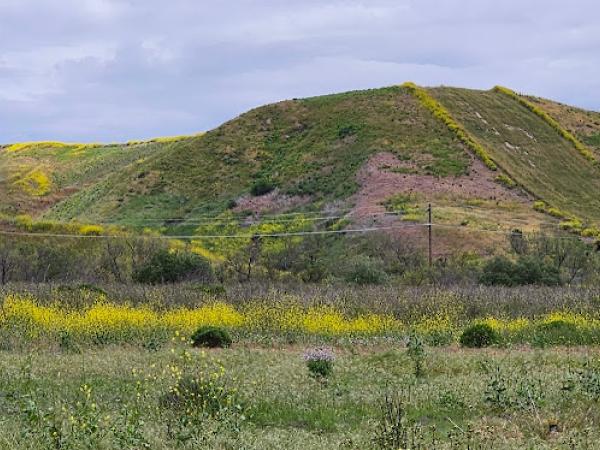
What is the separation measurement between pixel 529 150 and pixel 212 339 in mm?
54273

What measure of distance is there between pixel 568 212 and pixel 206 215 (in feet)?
88.9

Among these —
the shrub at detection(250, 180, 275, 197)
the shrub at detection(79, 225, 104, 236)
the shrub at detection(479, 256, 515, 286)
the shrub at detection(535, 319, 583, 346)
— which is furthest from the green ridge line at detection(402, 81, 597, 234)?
the shrub at detection(535, 319, 583, 346)

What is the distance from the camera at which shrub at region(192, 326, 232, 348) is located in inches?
688

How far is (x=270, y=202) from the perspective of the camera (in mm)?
58781

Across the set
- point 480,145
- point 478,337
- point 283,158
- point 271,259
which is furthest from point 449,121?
point 478,337

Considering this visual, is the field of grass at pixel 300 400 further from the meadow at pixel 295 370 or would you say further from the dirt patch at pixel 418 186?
the dirt patch at pixel 418 186

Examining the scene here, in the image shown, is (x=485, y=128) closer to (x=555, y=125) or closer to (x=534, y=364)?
(x=555, y=125)

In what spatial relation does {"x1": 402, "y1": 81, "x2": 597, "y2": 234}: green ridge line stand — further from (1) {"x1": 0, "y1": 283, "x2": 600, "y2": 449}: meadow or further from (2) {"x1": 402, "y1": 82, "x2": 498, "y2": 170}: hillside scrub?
(1) {"x1": 0, "y1": 283, "x2": 600, "y2": 449}: meadow

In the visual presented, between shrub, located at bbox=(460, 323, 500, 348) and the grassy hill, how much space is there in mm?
28974

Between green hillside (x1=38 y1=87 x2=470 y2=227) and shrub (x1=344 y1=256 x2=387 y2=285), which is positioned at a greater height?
green hillside (x1=38 y1=87 x2=470 y2=227)

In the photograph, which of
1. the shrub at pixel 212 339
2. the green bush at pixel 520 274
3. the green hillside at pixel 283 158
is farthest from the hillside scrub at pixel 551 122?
the shrub at pixel 212 339

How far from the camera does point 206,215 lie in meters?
58.2

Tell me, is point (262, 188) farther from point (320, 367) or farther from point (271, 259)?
point (320, 367)

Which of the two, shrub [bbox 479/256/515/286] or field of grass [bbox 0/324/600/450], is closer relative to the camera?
field of grass [bbox 0/324/600/450]
